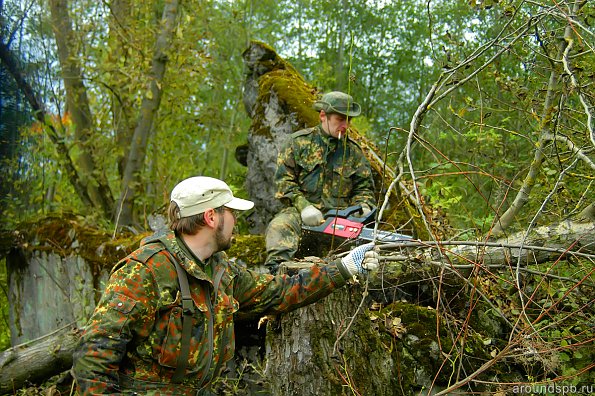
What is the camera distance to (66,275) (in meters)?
7.67

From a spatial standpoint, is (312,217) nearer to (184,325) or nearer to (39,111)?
(184,325)

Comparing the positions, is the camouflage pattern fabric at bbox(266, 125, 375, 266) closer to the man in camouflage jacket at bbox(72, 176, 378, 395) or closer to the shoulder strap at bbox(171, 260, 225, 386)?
the man in camouflage jacket at bbox(72, 176, 378, 395)

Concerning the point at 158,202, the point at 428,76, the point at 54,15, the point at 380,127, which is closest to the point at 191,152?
the point at 158,202

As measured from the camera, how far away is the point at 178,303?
10.3ft

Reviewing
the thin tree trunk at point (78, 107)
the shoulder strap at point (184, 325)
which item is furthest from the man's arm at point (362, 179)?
the thin tree trunk at point (78, 107)

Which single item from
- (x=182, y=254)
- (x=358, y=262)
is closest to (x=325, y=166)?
(x=358, y=262)

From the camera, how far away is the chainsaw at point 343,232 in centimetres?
446

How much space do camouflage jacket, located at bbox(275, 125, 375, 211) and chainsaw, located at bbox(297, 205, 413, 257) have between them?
2.09 ft

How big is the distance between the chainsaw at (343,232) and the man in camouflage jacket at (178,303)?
2.74ft

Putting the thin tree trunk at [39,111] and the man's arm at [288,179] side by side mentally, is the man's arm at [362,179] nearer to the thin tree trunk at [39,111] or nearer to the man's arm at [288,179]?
the man's arm at [288,179]

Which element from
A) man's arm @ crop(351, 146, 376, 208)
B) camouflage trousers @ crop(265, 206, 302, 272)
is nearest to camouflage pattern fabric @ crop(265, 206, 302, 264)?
camouflage trousers @ crop(265, 206, 302, 272)

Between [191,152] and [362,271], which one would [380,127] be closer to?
[191,152]

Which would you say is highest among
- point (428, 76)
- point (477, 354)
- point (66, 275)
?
point (428, 76)

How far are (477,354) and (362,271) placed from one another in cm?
→ 158
